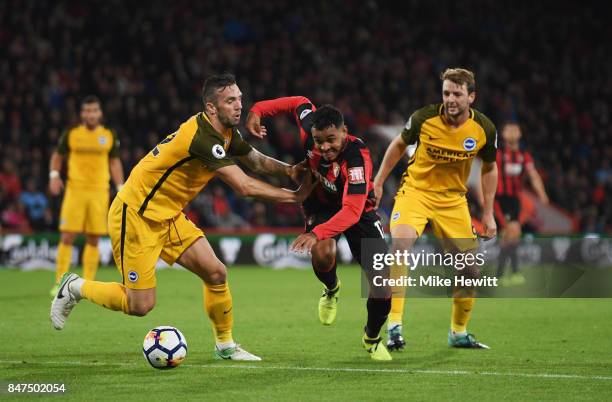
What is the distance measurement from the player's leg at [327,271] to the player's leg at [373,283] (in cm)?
37

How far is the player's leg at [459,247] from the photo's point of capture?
335 inches

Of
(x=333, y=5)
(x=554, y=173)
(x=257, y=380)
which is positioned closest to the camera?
(x=257, y=380)

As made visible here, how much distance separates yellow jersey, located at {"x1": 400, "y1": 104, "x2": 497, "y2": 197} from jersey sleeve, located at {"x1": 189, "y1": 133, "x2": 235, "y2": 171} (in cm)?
209

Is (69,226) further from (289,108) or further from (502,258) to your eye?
(502,258)

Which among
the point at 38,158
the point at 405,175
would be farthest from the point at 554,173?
the point at 405,175

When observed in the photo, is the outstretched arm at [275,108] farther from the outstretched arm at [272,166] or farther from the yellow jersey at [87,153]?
the yellow jersey at [87,153]

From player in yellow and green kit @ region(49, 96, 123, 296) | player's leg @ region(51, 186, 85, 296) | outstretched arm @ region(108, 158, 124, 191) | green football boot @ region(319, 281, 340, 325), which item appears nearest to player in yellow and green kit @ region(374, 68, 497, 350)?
green football boot @ region(319, 281, 340, 325)

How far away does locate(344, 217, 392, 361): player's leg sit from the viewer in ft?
25.4

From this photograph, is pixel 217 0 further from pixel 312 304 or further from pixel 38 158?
pixel 312 304

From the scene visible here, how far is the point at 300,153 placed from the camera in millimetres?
20391

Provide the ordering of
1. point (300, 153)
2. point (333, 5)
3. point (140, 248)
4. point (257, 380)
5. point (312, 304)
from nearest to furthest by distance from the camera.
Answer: point (257, 380)
point (140, 248)
point (312, 304)
point (300, 153)
point (333, 5)

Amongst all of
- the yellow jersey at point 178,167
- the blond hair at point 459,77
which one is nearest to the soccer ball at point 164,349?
the yellow jersey at point 178,167

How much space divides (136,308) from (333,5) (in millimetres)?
18727

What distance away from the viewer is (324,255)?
28.3 ft
